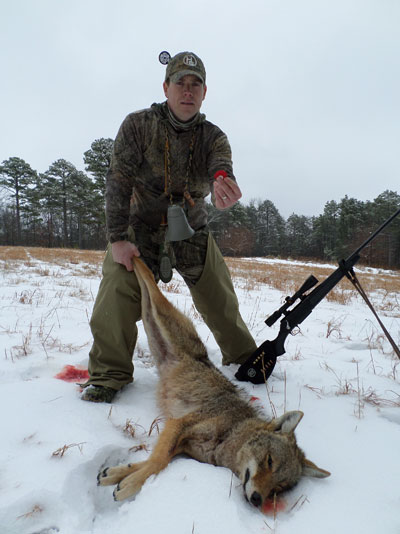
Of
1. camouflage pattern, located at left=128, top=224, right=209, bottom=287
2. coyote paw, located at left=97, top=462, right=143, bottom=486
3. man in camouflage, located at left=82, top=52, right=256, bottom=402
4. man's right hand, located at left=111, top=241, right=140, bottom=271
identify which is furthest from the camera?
camouflage pattern, located at left=128, top=224, right=209, bottom=287

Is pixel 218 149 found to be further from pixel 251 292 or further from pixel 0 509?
pixel 251 292

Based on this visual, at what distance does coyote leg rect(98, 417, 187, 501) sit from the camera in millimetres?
1631

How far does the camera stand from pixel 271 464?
177 cm

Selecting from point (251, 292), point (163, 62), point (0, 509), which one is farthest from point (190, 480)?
point (251, 292)

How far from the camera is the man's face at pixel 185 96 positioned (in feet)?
9.71

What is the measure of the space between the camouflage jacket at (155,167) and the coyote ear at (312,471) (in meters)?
2.30

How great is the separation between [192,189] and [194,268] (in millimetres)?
857

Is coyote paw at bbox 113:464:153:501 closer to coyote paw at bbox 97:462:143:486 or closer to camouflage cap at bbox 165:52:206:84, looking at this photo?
coyote paw at bbox 97:462:143:486

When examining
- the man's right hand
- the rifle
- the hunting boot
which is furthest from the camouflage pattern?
the hunting boot

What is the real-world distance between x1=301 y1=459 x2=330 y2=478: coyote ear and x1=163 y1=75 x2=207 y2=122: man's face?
300cm

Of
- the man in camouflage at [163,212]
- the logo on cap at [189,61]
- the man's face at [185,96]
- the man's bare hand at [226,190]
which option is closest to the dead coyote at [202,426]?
the man in camouflage at [163,212]

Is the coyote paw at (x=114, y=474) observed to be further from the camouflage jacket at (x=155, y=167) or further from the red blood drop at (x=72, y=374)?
the camouflage jacket at (x=155, y=167)

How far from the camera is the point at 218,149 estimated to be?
3.17m

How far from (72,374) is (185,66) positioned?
3.06m
